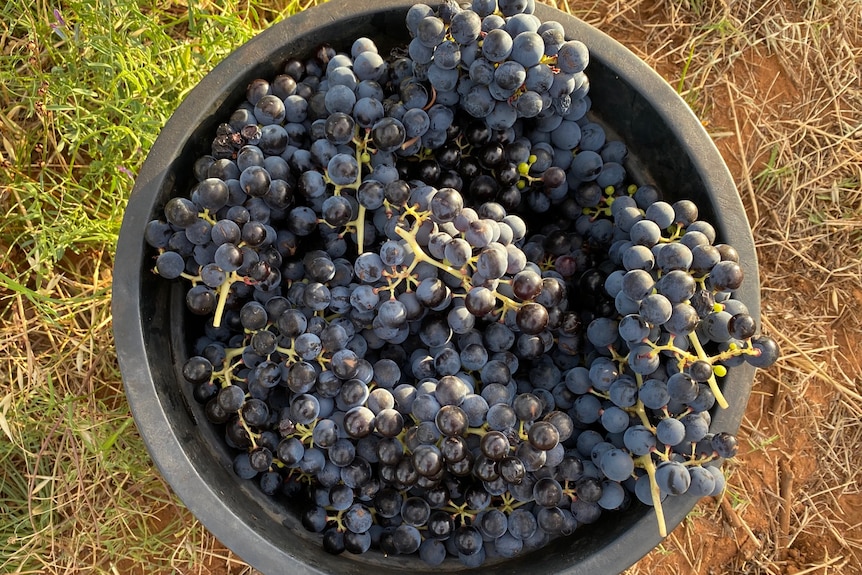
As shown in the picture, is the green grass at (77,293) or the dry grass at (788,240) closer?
the green grass at (77,293)

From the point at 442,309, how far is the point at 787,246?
160 cm

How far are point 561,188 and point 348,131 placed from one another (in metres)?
0.55

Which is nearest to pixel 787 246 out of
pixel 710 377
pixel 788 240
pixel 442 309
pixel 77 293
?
pixel 788 240

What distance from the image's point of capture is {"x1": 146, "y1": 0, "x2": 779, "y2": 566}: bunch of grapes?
1381 mm

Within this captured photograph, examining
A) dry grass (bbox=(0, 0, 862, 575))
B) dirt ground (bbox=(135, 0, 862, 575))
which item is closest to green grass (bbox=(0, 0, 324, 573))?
dry grass (bbox=(0, 0, 862, 575))

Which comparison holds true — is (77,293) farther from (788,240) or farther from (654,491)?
(788,240)

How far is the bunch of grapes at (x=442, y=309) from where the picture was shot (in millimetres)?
1381

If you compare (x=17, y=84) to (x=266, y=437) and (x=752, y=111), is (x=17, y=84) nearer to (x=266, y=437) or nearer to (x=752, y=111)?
(x=266, y=437)

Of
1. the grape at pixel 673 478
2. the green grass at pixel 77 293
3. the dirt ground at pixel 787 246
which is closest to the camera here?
the grape at pixel 673 478

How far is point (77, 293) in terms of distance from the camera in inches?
89.4

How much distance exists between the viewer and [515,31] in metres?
1.44

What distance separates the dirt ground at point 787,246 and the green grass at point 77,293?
12.8 inches

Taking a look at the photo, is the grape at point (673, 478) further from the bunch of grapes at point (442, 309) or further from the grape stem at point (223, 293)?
the grape stem at point (223, 293)

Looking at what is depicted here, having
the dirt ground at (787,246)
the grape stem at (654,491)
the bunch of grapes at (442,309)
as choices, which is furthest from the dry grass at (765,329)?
the grape stem at (654,491)
